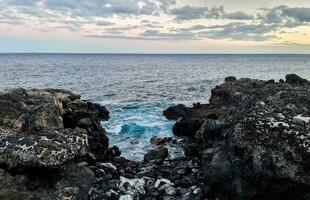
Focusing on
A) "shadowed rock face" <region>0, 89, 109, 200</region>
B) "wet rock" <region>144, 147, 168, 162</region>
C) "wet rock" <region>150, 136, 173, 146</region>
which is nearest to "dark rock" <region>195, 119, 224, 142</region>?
"wet rock" <region>144, 147, 168, 162</region>

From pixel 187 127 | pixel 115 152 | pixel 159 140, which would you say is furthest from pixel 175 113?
pixel 115 152

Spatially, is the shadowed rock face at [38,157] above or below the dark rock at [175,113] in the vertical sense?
above

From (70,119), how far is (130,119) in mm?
9956

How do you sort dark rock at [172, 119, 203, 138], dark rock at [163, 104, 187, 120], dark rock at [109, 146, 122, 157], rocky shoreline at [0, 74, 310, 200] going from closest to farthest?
1. rocky shoreline at [0, 74, 310, 200]
2. dark rock at [109, 146, 122, 157]
3. dark rock at [172, 119, 203, 138]
4. dark rock at [163, 104, 187, 120]

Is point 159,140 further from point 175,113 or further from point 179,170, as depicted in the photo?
point 175,113

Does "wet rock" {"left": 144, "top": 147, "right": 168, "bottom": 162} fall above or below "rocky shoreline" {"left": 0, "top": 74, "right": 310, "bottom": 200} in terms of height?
below

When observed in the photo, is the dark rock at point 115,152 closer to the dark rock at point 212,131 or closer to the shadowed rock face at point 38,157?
the dark rock at point 212,131

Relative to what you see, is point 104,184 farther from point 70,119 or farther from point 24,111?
point 70,119

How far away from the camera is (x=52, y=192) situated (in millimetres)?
13297

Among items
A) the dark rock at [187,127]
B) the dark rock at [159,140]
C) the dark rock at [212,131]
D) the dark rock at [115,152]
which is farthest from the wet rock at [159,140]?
the dark rock at [212,131]

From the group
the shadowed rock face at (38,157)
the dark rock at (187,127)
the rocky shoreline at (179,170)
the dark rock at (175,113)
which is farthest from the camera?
the dark rock at (175,113)

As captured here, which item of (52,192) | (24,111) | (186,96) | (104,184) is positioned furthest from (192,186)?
(186,96)

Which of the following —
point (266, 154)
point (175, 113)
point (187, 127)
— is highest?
point (266, 154)

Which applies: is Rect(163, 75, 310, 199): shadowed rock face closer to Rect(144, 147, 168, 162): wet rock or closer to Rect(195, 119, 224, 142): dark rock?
Rect(195, 119, 224, 142): dark rock
